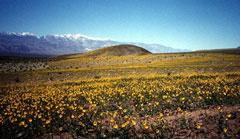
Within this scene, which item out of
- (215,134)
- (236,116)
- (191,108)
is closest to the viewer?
(215,134)

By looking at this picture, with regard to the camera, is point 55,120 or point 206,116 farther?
point 55,120

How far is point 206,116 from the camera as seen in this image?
316 inches

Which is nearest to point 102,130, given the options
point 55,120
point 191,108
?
point 55,120

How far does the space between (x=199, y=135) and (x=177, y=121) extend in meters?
1.26

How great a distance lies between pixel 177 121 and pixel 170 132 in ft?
3.27

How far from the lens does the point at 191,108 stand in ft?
33.1

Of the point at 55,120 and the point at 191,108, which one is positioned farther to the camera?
the point at 191,108

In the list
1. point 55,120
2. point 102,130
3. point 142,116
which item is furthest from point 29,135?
point 142,116

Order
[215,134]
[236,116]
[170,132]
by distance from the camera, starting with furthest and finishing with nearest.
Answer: [236,116] → [170,132] → [215,134]

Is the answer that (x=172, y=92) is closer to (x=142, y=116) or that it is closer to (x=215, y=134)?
(x=142, y=116)

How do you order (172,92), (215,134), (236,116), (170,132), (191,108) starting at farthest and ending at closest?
(172,92) → (191,108) → (236,116) → (170,132) → (215,134)

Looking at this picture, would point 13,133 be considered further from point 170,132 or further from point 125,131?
point 170,132

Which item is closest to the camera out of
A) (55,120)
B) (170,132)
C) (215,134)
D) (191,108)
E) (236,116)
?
(215,134)

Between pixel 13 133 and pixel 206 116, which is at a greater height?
pixel 206 116
